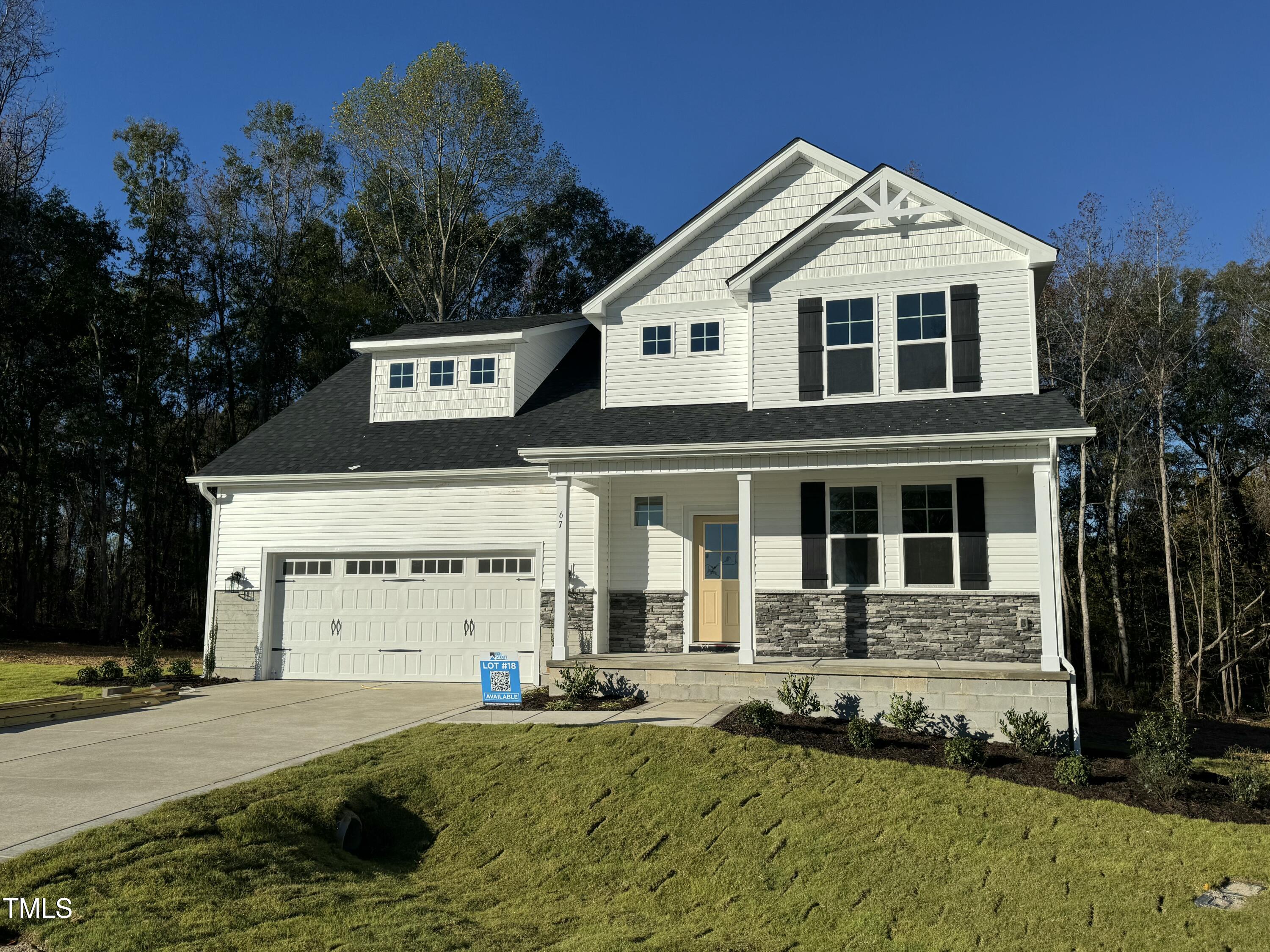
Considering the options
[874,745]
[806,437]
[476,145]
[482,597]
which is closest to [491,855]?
[874,745]

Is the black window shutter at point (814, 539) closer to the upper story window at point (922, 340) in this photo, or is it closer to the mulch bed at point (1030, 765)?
the upper story window at point (922, 340)

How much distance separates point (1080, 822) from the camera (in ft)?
24.4

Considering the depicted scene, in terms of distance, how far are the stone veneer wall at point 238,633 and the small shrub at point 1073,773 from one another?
12429mm

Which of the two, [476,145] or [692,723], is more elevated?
[476,145]

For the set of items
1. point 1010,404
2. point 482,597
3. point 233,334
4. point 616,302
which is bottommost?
point 482,597

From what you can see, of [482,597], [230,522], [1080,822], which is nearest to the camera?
[1080,822]

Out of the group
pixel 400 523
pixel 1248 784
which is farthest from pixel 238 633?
pixel 1248 784

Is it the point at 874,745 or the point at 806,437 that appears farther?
the point at 806,437

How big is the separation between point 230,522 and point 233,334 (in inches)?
626

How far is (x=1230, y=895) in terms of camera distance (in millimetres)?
6211

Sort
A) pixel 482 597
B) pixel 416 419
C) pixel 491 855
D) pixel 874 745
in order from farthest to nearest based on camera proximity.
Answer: pixel 416 419 < pixel 482 597 < pixel 874 745 < pixel 491 855

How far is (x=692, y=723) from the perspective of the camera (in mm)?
9789

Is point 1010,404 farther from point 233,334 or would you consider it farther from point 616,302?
point 233,334

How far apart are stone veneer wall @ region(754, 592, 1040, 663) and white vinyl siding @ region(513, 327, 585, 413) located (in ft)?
20.8
